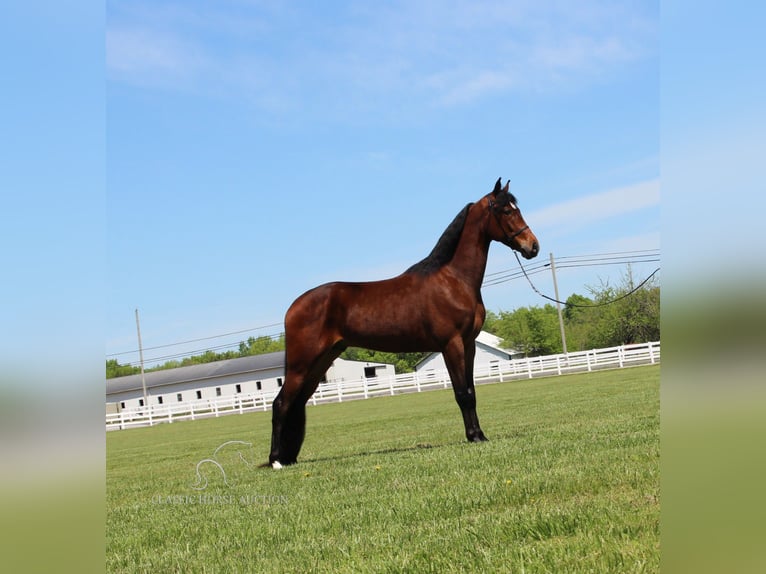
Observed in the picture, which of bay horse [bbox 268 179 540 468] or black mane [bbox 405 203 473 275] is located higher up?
black mane [bbox 405 203 473 275]

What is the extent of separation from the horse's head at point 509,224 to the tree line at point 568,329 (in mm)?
19986

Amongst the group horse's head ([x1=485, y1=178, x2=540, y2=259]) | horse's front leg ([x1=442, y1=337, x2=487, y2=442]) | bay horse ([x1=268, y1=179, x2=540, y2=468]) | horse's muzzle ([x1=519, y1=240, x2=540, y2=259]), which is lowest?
horse's front leg ([x1=442, y1=337, x2=487, y2=442])

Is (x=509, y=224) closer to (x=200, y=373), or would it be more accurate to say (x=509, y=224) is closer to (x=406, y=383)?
(x=406, y=383)

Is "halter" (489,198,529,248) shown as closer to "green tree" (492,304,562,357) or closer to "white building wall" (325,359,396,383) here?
"green tree" (492,304,562,357)

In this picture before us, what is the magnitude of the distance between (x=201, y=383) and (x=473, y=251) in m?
53.0

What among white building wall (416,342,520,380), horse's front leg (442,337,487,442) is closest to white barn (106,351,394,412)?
white building wall (416,342,520,380)

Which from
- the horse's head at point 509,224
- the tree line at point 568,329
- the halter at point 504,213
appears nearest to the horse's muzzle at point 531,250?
the horse's head at point 509,224

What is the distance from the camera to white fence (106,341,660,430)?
33.6m

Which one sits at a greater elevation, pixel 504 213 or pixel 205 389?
pixel 504 213

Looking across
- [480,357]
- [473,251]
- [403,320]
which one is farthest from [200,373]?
[473,251]

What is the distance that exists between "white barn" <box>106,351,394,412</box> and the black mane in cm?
4545

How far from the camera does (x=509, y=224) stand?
7871 millimetres
